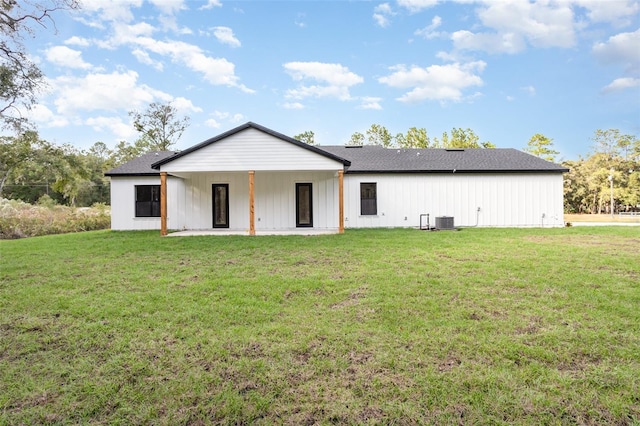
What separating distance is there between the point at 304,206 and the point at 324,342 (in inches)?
456

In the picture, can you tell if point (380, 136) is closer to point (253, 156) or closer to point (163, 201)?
point (253, 156)

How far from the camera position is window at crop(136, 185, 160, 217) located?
50.2 ft

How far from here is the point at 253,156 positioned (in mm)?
12453

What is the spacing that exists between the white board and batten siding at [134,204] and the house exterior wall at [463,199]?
748 centimetres

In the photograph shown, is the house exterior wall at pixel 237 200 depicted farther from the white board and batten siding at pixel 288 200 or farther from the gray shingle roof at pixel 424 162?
the gray shingle roof at pixel 424 162

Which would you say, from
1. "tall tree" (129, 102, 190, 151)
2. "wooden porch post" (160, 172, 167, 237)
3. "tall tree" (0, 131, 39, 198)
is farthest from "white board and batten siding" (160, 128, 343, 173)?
"tall tree" (129, 102, 190, 151)

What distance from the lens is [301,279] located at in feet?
19.6

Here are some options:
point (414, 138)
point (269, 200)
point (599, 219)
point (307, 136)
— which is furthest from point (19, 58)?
point (599, 219)

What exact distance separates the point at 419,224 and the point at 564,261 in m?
8.00

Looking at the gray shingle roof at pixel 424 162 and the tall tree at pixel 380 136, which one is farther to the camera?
the tall tree at pixel 380 136

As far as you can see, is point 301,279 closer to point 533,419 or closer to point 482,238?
point 533,419

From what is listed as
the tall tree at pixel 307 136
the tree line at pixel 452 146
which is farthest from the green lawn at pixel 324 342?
the tall tree at pixel 307 136

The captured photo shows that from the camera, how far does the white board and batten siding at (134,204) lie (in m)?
15.2

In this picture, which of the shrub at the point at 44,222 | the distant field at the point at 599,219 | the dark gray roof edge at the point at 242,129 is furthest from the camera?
the distant field at the point at 599,219
